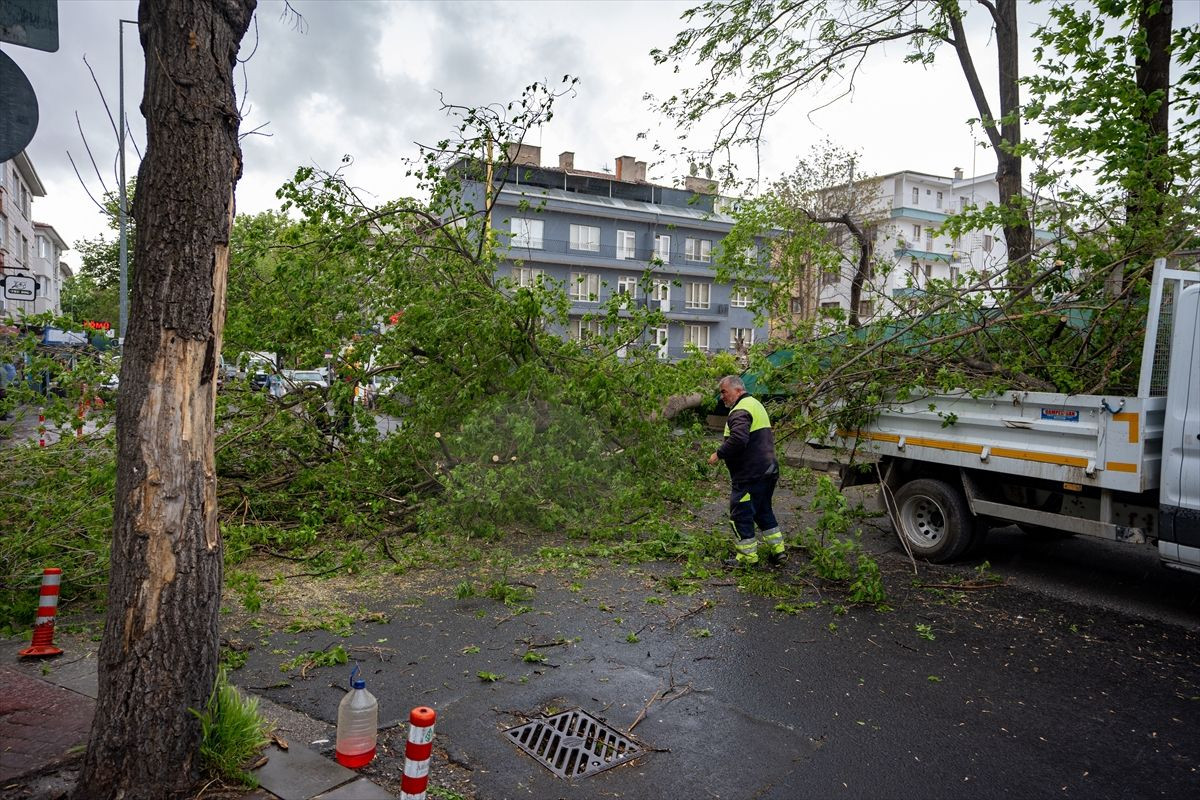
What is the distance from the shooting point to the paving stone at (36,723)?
3.66 m

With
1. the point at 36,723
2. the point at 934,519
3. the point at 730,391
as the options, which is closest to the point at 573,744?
the point at 36,723

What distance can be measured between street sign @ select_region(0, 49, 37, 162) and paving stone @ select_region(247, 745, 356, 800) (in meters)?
2.77

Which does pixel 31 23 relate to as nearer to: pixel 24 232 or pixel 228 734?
pixel 228 734

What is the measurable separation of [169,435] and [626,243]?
156 ft

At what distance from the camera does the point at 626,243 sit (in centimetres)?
4975

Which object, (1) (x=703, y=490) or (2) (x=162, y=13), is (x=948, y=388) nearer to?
(1) (x=703, y=490)

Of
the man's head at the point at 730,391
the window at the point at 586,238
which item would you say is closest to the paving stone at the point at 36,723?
the man's head at the point at 730,391

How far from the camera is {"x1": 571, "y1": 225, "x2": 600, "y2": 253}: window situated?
4803 centimetres

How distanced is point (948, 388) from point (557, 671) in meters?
4.39

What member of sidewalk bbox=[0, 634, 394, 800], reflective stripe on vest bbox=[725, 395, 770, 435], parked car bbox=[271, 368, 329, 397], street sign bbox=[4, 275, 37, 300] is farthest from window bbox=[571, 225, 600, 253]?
sidewalk bbox=[0, 634, 394, 800]

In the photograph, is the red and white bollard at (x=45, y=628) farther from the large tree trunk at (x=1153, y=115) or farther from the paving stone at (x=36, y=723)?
the large tree trunk at (x=1153, y=115)

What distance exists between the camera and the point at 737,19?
40.1 ft

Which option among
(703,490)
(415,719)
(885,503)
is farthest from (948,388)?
(415,719)

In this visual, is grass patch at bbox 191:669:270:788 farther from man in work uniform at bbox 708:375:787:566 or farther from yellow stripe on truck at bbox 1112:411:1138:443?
yellow stripe on truck at bbox 1112:411:1138:443
